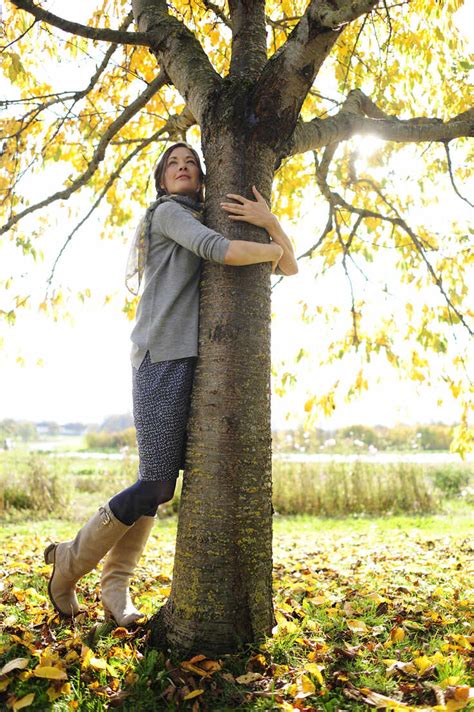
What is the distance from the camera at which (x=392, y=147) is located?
19.2ft

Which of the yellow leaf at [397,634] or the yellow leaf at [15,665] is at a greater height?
the yellow leaf at [15,665]

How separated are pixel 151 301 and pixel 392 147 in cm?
419

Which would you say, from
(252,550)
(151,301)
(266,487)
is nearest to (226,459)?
(266,487)

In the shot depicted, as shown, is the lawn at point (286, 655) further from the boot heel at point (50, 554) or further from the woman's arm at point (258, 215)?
the woman's arm at point (258, 215)

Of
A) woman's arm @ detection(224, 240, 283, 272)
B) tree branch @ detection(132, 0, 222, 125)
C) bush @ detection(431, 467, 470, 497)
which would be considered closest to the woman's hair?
tree branch @ detection(132, 0, 222, 125)

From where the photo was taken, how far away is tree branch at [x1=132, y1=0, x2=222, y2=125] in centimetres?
284

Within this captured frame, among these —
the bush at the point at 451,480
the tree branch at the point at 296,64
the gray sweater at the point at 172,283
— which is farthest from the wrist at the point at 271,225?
the bush at the point at 451,480

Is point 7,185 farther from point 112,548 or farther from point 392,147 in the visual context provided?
point 392,147

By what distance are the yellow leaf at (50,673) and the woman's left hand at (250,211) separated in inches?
73.3

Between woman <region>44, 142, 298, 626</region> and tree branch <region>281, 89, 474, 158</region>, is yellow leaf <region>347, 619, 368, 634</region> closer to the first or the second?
woman <region>44, 142, 298, 626</region>

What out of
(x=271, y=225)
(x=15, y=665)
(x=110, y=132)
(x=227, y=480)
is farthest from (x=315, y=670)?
(x=110, y=132)

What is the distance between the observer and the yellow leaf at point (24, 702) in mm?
1962

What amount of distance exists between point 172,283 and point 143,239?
27 cm

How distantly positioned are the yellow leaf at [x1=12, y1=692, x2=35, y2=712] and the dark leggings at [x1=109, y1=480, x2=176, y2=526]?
2.40ft
